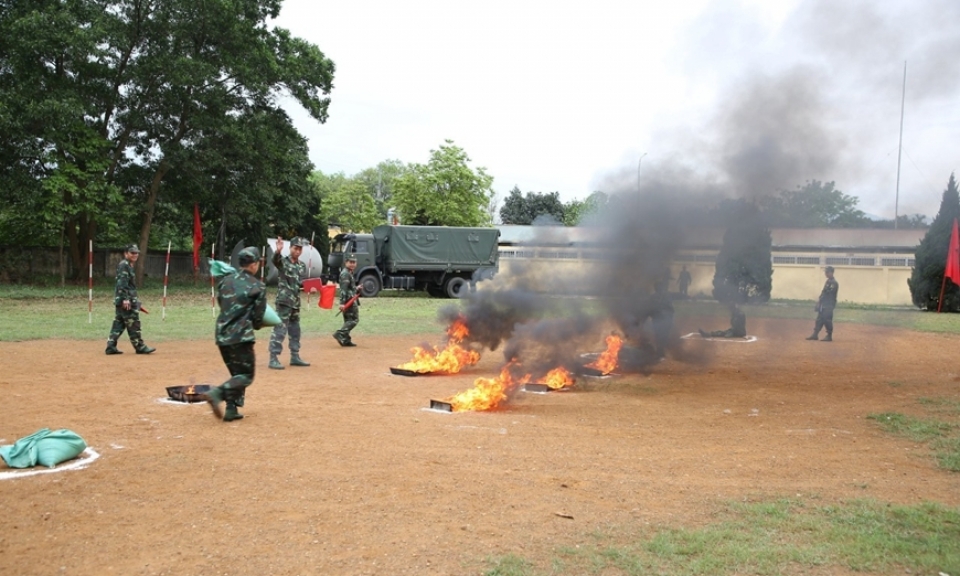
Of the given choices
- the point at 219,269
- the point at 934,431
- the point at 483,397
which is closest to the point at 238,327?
the point at 219,269

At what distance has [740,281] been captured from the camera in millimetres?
20266

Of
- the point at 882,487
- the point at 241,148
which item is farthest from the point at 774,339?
the point at 241,148

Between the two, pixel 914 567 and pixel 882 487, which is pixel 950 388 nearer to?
pixel 882 487

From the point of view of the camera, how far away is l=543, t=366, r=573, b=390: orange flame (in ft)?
37.6

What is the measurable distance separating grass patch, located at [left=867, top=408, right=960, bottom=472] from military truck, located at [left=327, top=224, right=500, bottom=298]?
24.6m

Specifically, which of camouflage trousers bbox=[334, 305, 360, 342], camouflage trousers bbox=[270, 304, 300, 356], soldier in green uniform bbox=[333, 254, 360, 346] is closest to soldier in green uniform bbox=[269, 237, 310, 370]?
camouflage trousers bbox=[270, 304, 300, 356]

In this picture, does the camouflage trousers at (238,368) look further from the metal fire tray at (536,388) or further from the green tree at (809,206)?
the green tree at (809,206)

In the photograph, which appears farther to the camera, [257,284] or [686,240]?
[686,240]

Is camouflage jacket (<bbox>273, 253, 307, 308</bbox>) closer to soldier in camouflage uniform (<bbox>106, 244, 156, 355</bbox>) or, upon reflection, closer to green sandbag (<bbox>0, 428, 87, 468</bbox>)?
soldier in camouflage uniform (<bbox>106, 244, 156, 355</bbox>)

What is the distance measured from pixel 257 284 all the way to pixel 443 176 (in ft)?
162

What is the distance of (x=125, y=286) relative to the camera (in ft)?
44.3

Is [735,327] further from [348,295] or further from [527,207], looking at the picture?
[527,207]

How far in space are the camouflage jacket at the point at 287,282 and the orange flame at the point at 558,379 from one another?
4.78 meters

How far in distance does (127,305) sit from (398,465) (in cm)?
881
